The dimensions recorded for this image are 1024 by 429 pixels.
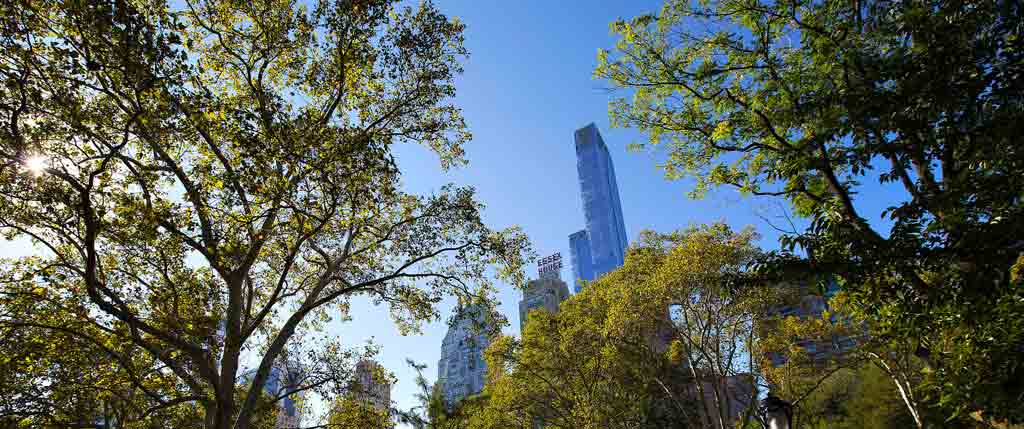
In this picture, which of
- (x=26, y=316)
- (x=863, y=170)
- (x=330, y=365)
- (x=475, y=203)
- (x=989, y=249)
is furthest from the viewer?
(x=330, y=365)

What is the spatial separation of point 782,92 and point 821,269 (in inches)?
134

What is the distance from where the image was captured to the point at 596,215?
18362cm

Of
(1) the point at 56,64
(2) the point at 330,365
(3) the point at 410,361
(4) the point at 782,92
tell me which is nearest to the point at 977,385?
(4) the point at 782,92

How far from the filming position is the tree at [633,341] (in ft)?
53.8

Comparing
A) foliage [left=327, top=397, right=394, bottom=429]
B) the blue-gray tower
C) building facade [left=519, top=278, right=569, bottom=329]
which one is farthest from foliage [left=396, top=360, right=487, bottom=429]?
the blue-gray tower

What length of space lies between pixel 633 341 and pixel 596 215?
166 metres

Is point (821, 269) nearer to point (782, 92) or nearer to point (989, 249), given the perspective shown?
point (989, 249)

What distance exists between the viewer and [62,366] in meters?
9.63

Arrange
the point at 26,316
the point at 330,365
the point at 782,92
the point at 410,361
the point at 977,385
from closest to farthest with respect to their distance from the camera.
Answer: the point at 977,385 < the point at 782,92 < the point at 26,316 < the point at 330,365 < the point at 410,361

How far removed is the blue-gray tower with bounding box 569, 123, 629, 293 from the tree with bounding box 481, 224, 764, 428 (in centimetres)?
15331

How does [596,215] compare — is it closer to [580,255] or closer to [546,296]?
[580,255]

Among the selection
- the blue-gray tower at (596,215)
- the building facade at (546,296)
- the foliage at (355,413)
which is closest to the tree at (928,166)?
the foliage at (355,413)

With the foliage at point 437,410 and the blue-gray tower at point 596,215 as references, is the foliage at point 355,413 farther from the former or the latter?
the blue-gray tower at point 596,215

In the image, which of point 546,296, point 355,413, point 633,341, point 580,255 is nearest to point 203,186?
point 355,413
